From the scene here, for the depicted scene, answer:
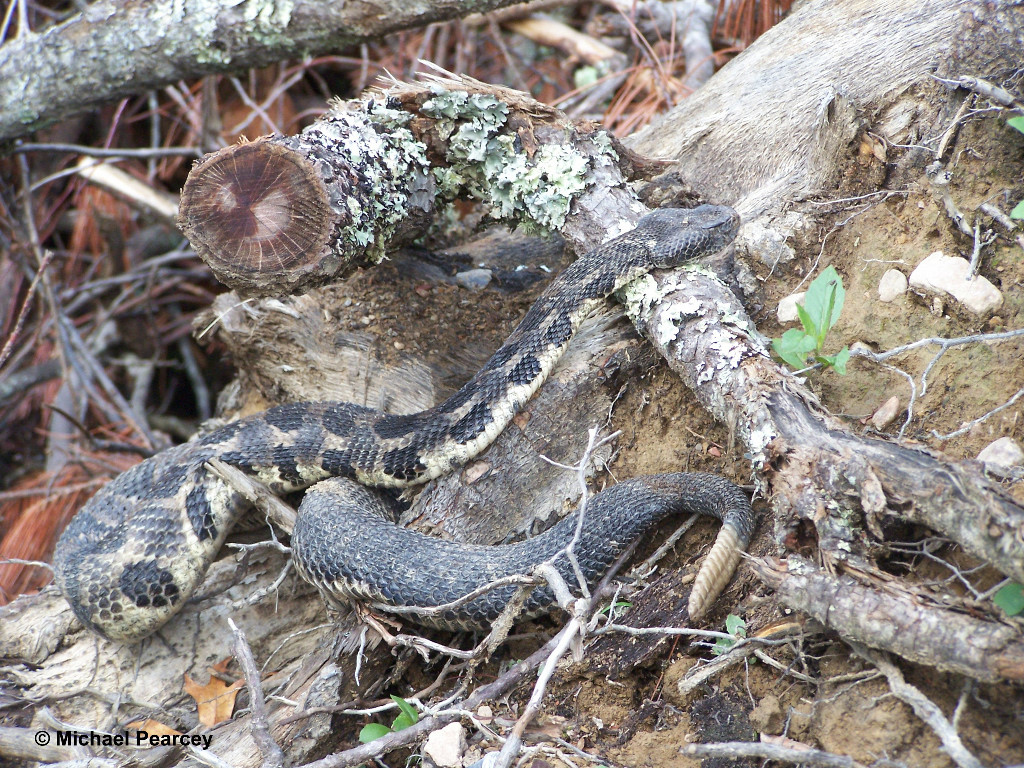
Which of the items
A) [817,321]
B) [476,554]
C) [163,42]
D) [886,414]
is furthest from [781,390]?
[163,42]

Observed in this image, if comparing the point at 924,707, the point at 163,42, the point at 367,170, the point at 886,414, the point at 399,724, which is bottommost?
Answer: the point at 399,724

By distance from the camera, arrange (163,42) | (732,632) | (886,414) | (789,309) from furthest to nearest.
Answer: (163,42) < (789,309) < (886,414) < (732,632)

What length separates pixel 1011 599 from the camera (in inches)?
79.4

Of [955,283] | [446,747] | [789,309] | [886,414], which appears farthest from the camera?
[789,309]

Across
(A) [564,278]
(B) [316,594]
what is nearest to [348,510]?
(B) [316,594]

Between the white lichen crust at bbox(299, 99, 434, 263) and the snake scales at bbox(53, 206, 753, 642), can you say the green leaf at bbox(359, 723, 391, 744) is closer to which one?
the snake scales at bbox(53, 206, 753, 642)

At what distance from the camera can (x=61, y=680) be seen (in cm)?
380

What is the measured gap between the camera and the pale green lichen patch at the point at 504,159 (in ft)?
12.5

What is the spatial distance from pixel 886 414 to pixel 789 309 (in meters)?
0.73

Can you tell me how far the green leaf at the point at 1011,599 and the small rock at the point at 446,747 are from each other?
1826 millimetres

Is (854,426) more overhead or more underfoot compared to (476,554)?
more overhead

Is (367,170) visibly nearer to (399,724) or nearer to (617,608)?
(617,608)

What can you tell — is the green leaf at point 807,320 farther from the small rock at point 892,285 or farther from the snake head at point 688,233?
the snake head at point 688,233

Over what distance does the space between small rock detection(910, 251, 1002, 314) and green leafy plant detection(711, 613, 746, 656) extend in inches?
64.1
